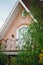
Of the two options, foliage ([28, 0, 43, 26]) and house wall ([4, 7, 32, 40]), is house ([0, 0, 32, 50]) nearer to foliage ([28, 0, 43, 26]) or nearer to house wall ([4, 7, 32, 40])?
house wall ([4, 7, 32, 40])

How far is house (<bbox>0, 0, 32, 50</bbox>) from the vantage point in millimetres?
32656

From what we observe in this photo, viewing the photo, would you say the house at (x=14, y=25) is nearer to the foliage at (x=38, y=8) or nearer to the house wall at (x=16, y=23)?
→ the house wall at (x=16, y=23)

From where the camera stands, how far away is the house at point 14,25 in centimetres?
3266

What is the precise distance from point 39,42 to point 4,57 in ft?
20.5

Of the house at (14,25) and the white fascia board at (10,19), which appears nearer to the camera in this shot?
the house at (14,25)

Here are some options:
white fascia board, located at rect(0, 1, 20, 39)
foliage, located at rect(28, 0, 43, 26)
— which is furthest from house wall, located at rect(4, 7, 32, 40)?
foliage, located at rect(28, 0, 43, 26)

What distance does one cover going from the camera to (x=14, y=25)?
34.9 metres

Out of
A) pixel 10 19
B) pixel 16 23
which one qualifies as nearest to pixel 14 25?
pixel 16 23

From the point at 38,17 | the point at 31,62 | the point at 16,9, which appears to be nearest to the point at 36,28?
the point at 38,17

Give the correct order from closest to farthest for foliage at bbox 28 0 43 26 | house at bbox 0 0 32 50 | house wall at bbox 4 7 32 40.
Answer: foliage at bbox 28 0 43 26 < house at bbox 0 0 32 50 < house wall at bbox 4 7 32 40

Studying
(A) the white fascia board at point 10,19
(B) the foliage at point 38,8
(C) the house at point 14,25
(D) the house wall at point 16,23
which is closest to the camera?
Result: (B) the foliage at point 38,8

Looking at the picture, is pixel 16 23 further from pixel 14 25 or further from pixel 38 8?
pixel 38 8

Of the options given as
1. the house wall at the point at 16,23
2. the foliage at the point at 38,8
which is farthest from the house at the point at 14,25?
the foliage at the point at 38,8

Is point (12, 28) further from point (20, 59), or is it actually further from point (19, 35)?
point (20, 59)
